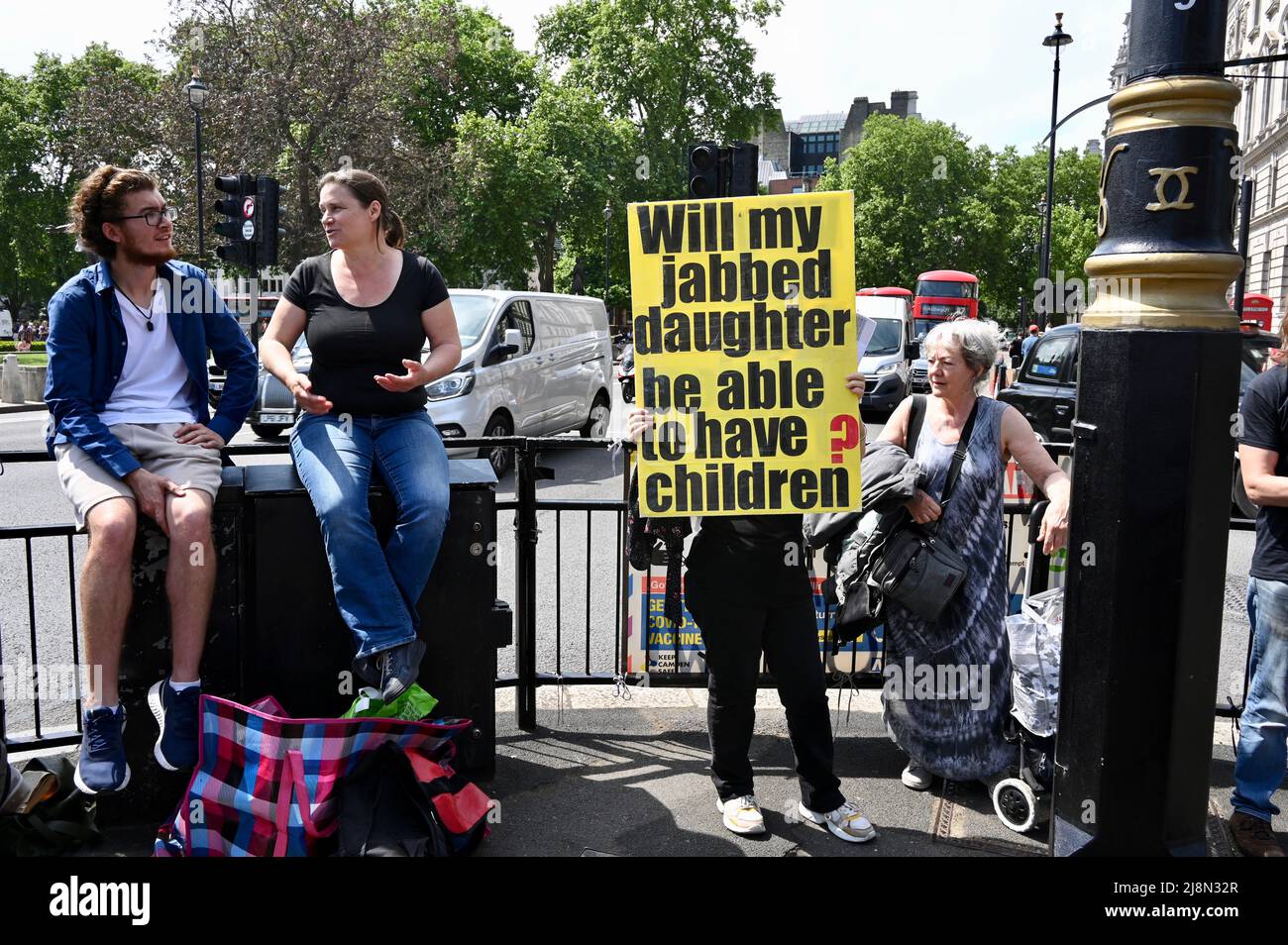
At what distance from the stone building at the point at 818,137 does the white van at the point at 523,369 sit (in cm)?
7963

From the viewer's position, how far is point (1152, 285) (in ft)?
7.47

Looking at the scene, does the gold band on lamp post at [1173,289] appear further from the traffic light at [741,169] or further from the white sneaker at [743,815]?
the white sneaker at [743,815]

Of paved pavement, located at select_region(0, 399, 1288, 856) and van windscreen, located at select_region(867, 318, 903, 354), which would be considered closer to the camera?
paved pavement, located at select_region(0, 399, 1288, 856)

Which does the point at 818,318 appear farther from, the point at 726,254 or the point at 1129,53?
the point at 1129,53

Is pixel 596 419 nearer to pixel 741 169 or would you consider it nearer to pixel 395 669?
pixel 741 169

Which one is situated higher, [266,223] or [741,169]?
[266,223]

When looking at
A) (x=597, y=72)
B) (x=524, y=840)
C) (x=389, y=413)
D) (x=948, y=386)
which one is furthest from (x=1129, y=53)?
(x=597, y=72)

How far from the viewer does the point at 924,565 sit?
3578mm

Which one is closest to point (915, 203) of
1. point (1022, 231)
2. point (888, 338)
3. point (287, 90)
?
point (1022, 231)

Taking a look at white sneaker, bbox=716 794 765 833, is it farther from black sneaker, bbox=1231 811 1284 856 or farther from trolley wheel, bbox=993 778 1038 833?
black sneaker, bbox=1231 811 1284 856

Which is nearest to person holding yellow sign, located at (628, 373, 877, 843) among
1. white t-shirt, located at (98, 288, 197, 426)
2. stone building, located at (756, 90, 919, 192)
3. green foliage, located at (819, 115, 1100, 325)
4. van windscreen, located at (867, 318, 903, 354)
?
white t-shirt, located at (98, 288, 197, 426)

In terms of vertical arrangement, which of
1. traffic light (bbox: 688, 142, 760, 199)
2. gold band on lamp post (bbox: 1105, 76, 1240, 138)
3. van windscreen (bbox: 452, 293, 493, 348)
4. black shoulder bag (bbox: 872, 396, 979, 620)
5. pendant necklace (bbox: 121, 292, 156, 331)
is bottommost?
black shoulder bag (bbox: 872, 396, 979, 620)

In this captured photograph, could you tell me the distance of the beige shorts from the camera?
3207 mm

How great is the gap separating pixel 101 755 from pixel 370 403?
54.1 inches
